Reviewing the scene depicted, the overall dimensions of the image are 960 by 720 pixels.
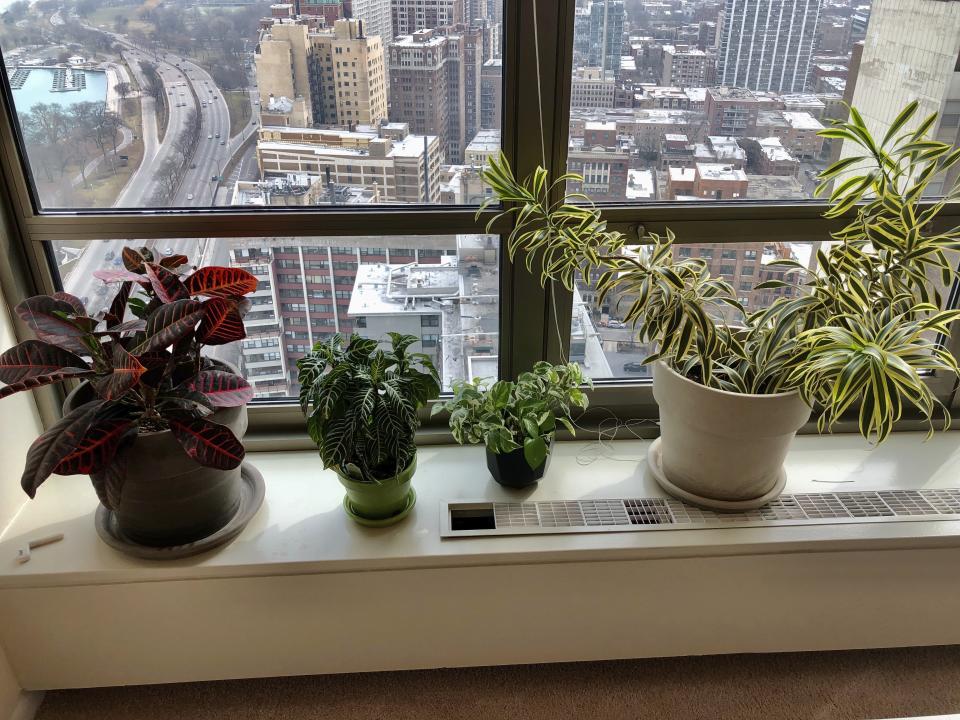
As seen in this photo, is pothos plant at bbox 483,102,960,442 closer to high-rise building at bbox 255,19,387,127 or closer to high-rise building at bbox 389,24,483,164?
high-rise building at bbox 389,24,483,164

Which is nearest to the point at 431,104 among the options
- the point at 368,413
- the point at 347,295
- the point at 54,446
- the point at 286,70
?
the point at 286,70

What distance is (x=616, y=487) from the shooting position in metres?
1.99

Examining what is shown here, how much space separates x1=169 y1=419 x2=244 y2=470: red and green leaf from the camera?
1523 millimetres

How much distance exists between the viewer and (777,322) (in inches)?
69.1

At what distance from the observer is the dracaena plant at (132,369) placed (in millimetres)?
1481

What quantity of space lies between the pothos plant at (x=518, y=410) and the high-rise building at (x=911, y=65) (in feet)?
3.05

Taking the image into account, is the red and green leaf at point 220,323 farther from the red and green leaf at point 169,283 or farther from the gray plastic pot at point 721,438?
the gray plastic pot at point 721,438

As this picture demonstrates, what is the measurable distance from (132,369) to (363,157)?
30.0 inches

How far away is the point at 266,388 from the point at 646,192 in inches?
45.6

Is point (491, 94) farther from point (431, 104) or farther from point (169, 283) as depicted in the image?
point (169, 283)

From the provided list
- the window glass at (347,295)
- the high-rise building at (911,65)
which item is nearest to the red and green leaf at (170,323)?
the window glass at (347,295)

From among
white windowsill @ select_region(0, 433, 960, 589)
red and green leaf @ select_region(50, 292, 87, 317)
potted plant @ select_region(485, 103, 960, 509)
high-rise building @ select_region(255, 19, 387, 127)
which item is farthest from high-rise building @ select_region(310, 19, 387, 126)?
white windowsill @ select_region(0, 433, 960, 589)

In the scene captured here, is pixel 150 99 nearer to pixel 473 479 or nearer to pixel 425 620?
pixel 473 479

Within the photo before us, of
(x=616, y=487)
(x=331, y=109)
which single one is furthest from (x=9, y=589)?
(x=616, y=487)
